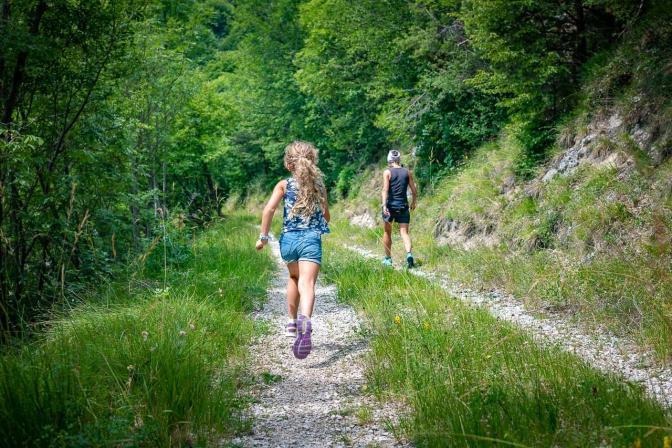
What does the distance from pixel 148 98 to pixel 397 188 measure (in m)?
6.27

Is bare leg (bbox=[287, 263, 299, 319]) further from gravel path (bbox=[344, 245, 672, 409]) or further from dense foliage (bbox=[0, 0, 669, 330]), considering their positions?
gravel path (bbox=[344, 245, 672, 409])

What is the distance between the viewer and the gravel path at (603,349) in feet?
12.4

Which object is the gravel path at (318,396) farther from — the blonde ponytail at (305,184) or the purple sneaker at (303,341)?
the blonde ponytail at (305,184)

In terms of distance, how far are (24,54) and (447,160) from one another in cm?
1161

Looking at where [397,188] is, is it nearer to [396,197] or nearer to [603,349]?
[396,197]

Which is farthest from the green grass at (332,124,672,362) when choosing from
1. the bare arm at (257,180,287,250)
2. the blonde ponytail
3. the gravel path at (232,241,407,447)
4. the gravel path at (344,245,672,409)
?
the bare arm at (257,180,287,250)

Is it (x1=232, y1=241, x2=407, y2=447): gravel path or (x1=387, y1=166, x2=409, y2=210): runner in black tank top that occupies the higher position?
(x1=387, y1=166, x2=409, y2=210): runner in black tank top

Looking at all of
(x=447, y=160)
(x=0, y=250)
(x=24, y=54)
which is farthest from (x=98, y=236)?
(x=447, y=160)

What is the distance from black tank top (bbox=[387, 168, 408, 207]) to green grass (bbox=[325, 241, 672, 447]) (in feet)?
16.3

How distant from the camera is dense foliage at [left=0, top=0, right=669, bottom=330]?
626 centimetres

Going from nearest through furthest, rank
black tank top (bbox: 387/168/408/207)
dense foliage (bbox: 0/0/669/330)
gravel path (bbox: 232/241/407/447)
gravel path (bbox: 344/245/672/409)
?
gravel path (bbox: 232/241/407/447) < gravel path (bbox: 344/245/672/409) < dense foliage (bbox: 0/0/669/330) < black tank top (bbox: 387/168/408/207)

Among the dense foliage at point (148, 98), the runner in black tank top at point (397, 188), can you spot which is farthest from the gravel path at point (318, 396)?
the runner in black tank top at point (397, 188)

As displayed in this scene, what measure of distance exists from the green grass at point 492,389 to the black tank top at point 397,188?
4964 mm

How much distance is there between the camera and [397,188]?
1049cm
